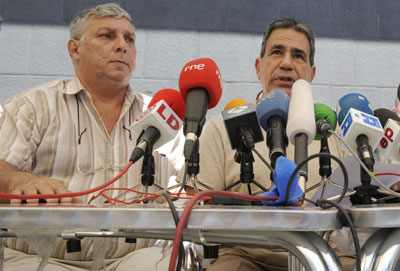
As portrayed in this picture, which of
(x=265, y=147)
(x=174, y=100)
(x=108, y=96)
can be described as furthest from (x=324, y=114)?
(x=108, y=96)

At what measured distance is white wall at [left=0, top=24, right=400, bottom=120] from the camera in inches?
101

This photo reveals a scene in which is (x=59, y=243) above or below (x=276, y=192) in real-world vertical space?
below

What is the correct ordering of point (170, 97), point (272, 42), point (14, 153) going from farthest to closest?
point (272, 42) → point (14, 153) → point (170, 97)

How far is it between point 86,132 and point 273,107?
89 cm

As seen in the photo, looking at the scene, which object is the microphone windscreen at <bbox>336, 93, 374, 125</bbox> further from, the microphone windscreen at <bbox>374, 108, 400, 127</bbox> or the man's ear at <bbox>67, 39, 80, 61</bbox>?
the man's ear at <bbox>67, 39, 80, 61</bbox>

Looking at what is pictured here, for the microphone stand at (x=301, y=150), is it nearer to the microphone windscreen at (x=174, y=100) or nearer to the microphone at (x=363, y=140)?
the microphone at (x=363, y=140)

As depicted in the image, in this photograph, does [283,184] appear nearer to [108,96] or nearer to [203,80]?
[203,80]

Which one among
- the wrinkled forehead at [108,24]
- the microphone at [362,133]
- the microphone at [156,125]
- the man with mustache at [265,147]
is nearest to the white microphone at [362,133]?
the microphone at [362,133]

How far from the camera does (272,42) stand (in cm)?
197

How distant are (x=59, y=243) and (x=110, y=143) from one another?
0.40 meters

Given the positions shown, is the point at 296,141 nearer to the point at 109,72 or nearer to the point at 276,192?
the point at 276,192

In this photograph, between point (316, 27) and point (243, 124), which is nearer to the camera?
point (243, 124)

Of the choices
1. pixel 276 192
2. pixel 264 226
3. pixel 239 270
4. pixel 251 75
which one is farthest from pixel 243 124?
pixel 251 75

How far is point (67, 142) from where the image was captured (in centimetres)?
164
